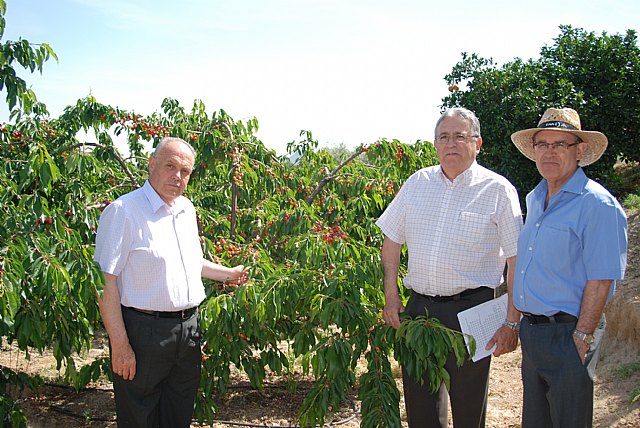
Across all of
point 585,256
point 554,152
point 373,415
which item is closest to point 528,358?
point 585,256

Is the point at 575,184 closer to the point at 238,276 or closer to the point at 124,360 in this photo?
the point at 238,276

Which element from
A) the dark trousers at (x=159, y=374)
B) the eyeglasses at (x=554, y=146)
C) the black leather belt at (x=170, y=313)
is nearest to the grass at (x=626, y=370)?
the eyeglasses at (x=554, y=146)

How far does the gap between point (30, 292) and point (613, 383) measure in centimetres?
446

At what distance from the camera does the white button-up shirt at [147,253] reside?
2811mm

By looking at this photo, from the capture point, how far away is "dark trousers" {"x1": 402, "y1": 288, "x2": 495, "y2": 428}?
306cm

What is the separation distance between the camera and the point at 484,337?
3.02 meters

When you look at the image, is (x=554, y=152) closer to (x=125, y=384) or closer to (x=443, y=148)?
(x=443, y=148)

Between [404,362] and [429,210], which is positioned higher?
[429,210]

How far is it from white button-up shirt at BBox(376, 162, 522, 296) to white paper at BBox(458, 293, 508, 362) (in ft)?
0.38

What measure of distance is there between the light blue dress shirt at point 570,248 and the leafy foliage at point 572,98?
6.00 meters

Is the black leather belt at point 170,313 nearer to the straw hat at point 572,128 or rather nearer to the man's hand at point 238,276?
the man's hand at point 238,276

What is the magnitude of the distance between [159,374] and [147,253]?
0.61m

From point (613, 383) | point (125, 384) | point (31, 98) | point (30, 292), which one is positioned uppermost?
point (31, 98)

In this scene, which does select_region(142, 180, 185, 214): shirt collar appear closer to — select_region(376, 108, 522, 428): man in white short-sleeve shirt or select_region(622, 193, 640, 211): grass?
select_region(376, 108, 522, 428): man in white short-sleeve shirt
